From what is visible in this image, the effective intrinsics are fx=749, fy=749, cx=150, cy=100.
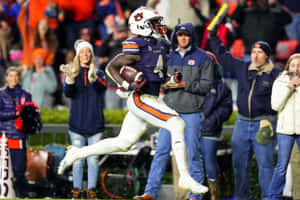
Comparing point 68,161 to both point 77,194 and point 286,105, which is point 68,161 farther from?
point 286,105

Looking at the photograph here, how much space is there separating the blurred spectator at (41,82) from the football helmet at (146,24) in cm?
586

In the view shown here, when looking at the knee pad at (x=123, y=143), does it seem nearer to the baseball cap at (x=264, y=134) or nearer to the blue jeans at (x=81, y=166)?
the blue jeans at (x=81, y=166)

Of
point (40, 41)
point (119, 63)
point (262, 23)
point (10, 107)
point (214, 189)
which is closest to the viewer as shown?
point (119, 63)

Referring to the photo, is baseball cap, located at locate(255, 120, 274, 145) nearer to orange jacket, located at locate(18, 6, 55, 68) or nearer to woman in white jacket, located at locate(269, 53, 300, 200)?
woman in white jacket, located at locate(269, 53, 300, 200)

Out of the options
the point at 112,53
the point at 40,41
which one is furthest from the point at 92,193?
the point at 40,41

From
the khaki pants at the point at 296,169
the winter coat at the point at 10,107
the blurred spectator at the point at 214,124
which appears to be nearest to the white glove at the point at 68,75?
the winter coat at the point at 10,107

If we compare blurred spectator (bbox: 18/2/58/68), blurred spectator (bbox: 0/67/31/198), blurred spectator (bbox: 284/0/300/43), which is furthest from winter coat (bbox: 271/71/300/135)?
blurred spectator (bbox: 18/2/58/68)

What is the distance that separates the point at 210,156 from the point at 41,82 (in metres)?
5.01

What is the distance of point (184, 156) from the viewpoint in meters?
8.52

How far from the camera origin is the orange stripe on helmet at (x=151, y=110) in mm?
8680

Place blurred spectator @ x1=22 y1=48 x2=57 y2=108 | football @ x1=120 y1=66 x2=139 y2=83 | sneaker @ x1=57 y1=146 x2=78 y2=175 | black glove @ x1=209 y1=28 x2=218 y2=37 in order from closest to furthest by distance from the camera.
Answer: football @ x1=120 y1=66 x2=139 y2=83 < sneaker @ x1=57 y1=146 x2=78 y2=175 < black glove @ x1=209 y1=28 x2=218 y2=37 < blurred spectator @ x1=22 y1=48 x2=57 y2=108

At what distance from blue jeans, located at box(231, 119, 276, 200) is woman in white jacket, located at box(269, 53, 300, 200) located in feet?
2.11

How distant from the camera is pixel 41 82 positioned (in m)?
14.6

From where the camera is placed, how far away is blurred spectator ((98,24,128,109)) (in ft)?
46.8
